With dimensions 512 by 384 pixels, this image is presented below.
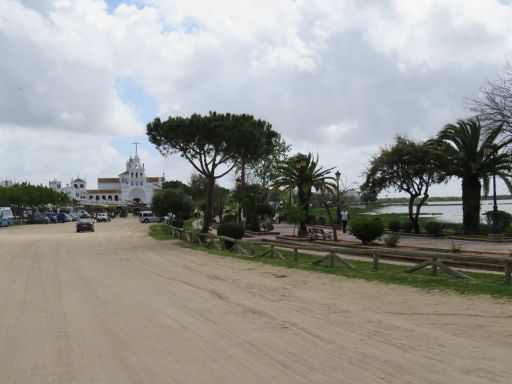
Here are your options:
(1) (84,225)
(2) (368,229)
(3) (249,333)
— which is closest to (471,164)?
(2) (368,229)

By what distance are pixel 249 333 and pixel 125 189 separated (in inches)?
6385

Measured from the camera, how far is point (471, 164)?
1209 inches

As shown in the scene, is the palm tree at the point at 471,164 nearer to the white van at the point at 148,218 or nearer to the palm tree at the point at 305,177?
the palm tree at the point at 305,177

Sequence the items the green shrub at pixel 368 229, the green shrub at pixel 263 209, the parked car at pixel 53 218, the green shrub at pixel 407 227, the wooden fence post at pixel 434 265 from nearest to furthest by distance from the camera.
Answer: the wooden fence post at pixel 434 265
the green shrub at pixel 368 229
the green shrub at pixel 407 227
the green shrub at pixel 263 209
the parked car at pixel 53 218

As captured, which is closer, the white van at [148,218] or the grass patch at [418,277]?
the grass patch at [418,277]

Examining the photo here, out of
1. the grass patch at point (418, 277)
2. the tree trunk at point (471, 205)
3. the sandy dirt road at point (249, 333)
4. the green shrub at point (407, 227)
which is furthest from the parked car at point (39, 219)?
the sandy dirt road at point (249, 333)

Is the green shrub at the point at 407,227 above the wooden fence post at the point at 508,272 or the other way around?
above

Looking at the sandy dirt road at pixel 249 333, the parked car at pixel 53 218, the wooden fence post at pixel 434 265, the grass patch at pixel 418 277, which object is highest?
the parked car at pixel 53 218

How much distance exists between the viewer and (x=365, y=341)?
25.9ft

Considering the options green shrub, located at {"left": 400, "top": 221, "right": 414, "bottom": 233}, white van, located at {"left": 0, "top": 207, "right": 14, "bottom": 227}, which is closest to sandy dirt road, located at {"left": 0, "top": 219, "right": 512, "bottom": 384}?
green shrub, located at {"left": 400, "top": 221, "right": 414, "bottom": 233}

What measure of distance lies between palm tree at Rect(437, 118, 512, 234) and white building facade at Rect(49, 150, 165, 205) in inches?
5349

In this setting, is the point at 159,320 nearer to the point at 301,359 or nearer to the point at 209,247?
the point at 301,359

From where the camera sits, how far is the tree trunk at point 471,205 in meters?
30.8

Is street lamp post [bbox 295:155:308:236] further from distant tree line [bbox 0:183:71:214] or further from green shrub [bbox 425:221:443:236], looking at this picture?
distant tree line [bbox 0:183:71:214]
